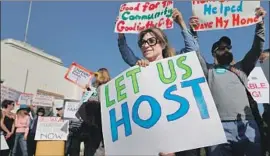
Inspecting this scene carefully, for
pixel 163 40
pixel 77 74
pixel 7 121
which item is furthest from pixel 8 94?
pixel 163 40

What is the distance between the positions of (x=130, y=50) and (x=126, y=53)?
2.2 inches

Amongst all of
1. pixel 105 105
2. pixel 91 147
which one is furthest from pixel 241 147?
pixel 91 147

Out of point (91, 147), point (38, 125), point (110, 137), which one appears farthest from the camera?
point (38, 125)

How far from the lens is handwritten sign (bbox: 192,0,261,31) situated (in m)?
4.12

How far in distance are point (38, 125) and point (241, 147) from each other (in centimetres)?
666

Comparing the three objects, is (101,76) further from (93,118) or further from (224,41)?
(224,41)

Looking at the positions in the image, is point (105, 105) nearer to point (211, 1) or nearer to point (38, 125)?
point (211, 1)

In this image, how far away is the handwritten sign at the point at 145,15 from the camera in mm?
4836

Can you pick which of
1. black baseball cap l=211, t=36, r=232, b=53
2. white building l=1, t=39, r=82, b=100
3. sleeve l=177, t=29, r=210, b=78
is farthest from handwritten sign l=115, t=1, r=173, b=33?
white building l=1, t=39, r=82, b=100

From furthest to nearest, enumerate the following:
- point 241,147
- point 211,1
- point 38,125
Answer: point 38,125
point 211,1
point 241,147

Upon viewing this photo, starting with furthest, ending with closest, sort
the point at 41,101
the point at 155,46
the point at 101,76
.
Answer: the point at 41,101
the point at 101,76
the point at 155,46

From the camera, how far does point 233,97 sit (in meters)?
2.89

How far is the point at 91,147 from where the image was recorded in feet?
12.4

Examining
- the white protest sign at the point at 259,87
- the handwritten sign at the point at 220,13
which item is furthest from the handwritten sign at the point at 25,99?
the handwritten sign at the point at 220,13
